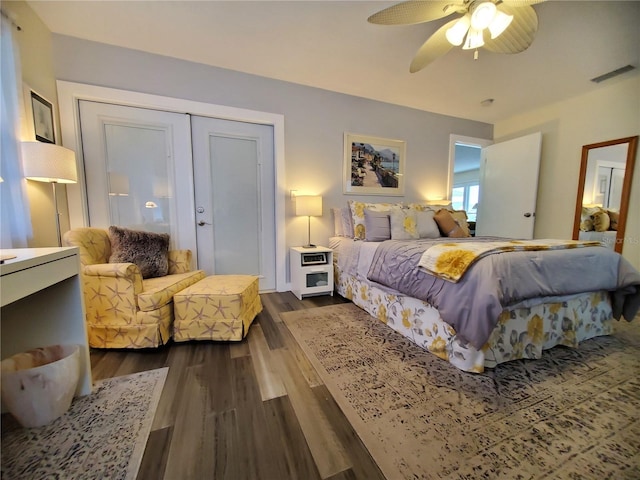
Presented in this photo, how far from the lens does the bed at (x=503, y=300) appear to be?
1376 mm

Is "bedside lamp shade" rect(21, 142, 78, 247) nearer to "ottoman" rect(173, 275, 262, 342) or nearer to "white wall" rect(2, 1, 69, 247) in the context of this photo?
"white wall" rect(2, 1, 69, 247)

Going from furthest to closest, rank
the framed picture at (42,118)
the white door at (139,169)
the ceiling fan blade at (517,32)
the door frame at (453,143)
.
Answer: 1. the door frame at (453,143)
2. the white door at (139,169)
3. the framed picture at (42,118)
4. the ceiling fan blade at (517,32)

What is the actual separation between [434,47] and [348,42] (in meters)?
0.76

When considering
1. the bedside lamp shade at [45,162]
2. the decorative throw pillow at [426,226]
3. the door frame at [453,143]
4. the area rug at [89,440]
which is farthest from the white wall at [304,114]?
the area rug at [89,440]

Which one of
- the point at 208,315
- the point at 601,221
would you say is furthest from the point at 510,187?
the point at 208,315

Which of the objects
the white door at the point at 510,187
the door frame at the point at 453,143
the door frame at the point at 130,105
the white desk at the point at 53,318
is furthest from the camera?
the door frame at the point at 453,143

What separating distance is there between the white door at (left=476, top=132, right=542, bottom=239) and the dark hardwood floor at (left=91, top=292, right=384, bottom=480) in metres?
3.75

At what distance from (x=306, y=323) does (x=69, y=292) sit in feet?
5.09

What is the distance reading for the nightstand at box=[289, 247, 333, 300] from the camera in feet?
8.89

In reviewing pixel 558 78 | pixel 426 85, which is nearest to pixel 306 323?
pixel 426 85

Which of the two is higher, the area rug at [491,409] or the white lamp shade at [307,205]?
the white lamp shade at [307,205]

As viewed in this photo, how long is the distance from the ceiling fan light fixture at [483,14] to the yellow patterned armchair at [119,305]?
2626mm

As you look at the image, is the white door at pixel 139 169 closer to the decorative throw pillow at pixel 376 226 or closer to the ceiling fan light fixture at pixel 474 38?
the decorative throw pillow at pixel 376 226

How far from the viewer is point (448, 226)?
2.87m
